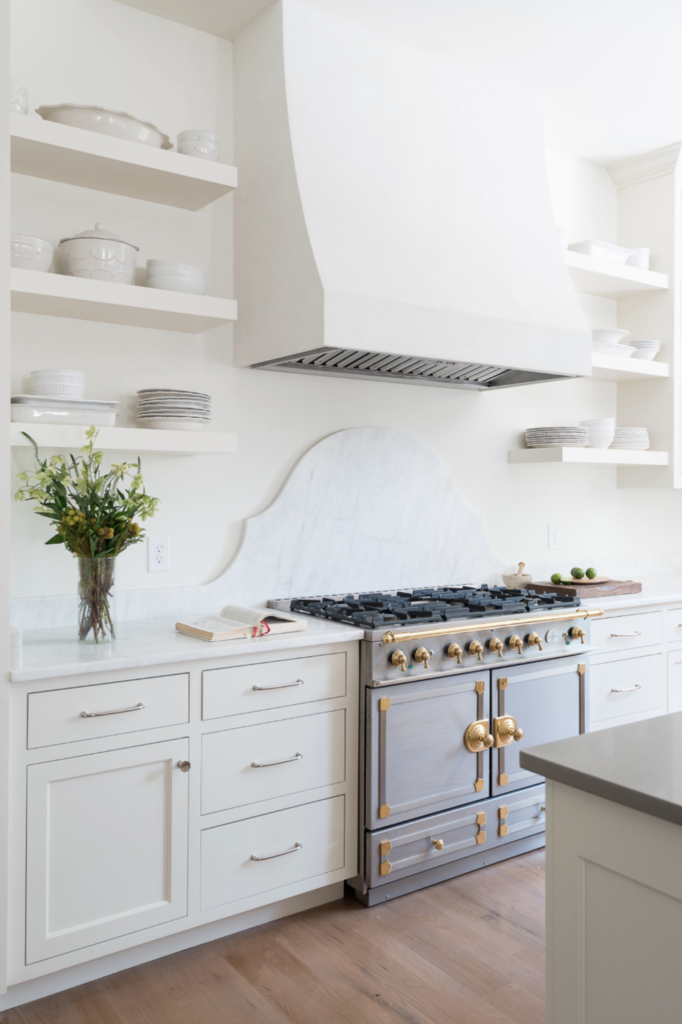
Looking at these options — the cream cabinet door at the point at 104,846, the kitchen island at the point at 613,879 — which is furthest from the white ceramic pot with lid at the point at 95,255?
the kitchen island at the point at 613,879

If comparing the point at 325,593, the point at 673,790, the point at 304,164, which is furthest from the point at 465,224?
the point at 673,790

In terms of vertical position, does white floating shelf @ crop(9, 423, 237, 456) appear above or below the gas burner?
above

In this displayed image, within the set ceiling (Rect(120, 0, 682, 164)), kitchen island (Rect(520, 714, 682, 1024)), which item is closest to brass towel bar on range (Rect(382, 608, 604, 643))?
kitchen island (Rect(520, 714, 682, 1024))

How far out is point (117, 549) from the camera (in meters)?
2.23

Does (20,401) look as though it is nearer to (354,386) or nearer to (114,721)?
(114,721)

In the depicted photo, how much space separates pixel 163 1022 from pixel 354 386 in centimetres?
218

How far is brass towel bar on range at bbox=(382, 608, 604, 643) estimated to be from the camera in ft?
8.06

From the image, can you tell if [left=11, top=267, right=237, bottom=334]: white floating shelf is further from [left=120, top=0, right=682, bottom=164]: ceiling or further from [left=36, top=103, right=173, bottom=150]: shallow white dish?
[left=120, top=0, right=682, bottom=164]: ceiling

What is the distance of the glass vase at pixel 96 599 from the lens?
220 cm

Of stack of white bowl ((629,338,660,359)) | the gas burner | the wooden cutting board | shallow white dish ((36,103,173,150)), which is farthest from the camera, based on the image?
stack of white bowl ((629,338,660,359))

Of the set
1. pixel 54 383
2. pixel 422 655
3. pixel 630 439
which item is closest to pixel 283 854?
pixel 422 655

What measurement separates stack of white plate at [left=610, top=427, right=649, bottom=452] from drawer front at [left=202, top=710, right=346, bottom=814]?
86.7 inches

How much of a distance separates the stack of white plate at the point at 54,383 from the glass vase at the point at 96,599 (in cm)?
49

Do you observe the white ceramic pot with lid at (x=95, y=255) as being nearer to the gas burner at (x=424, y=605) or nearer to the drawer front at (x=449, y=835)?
the gas burner at (x=424, y=605)
